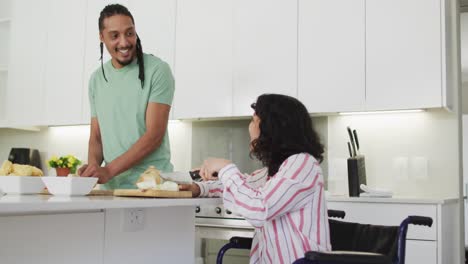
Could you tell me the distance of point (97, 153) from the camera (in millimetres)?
2365

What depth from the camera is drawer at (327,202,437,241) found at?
2.95m

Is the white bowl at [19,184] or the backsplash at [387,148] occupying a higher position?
the backsplash at [387,148]

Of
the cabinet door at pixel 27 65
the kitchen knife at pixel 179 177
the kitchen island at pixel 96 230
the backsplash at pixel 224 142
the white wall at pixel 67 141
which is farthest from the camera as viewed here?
the cabinet door at pixel 27 65

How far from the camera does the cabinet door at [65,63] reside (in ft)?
14.4

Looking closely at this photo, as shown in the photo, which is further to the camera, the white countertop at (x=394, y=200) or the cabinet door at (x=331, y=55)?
the cabinet door at (x=331, y=55)

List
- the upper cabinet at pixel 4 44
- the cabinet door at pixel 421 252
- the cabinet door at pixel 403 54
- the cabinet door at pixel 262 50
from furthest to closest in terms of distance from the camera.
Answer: the upper cabinet at pixel 4 44 → the cabinet door at pixel 262 50 → the cabinet door at pixel 403 54 → the cabinet door at pixel 421 252

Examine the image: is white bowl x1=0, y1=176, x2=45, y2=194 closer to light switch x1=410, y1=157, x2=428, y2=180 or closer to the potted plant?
the potted plant

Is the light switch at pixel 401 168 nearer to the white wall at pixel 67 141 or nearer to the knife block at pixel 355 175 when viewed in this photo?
the knife block at pixel 355 175

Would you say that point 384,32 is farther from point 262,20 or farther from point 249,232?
point 249,232

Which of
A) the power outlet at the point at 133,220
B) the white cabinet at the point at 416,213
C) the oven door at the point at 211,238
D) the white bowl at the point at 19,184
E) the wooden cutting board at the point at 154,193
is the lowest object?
the oven door at the point at 211,238

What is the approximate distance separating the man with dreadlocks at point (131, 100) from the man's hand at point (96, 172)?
Result: 4.8 inches

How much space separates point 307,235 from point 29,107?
3393 mm

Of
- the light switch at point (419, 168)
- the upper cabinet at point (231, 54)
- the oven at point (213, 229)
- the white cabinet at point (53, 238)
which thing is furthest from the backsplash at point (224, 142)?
the white cabinet at point (53, 238)

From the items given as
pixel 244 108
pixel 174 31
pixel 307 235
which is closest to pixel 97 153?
pixel 307 235
